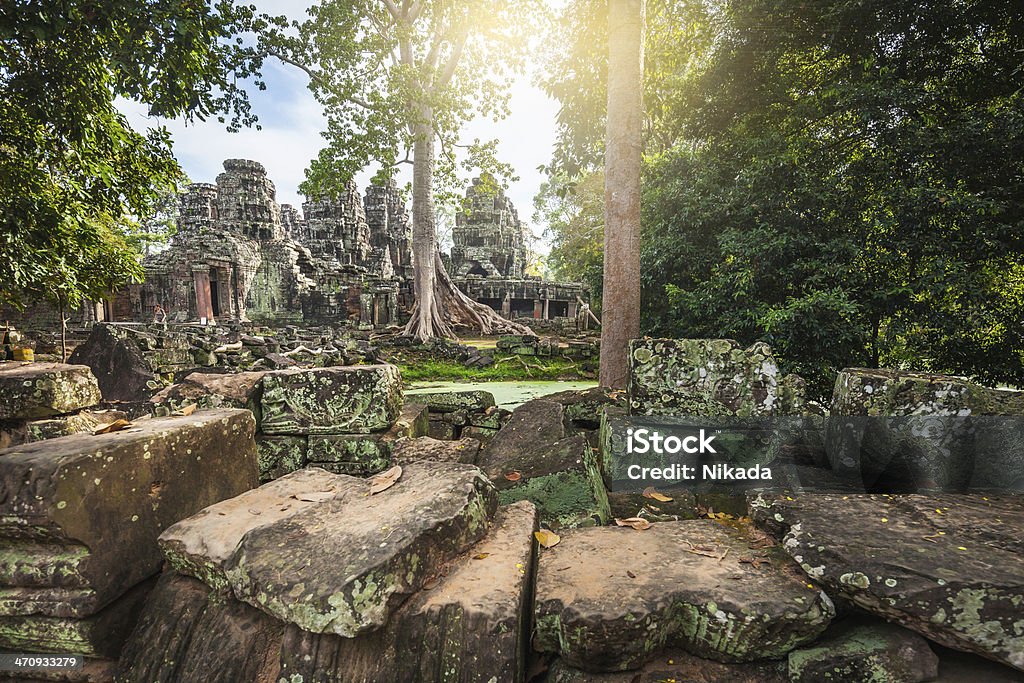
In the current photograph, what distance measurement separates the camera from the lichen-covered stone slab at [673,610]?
1.28m

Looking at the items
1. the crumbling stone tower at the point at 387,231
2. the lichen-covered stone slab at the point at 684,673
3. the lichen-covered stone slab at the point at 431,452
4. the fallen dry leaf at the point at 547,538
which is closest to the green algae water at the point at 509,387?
the lichen-covered stone slab at the point at 431,452

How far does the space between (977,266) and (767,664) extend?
6235mm

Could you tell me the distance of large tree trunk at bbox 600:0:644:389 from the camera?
4246 millimetres

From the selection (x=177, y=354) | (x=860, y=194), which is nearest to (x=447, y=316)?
(x=177, y=354)

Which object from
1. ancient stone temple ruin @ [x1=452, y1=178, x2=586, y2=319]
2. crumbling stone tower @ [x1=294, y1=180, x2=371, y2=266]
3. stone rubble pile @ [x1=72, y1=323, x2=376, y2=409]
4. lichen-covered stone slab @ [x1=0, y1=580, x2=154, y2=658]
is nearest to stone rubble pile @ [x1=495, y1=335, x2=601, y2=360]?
stone rubble pile @ [x1=72, y1=323, x2=376, y2=409]

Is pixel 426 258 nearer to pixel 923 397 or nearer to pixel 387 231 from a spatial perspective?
pixel 923 397

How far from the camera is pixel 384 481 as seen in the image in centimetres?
182

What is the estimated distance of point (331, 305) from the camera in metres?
23.1

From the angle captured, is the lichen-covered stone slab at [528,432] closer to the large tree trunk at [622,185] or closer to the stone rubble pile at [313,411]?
the stone rubble pile at [313,411]

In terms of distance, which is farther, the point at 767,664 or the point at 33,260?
the point at 33,260

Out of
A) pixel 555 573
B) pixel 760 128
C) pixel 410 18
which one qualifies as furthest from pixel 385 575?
pixel 410 18

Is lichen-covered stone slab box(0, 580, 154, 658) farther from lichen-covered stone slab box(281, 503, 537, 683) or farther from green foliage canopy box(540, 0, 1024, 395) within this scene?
green foliage canopy box(540, 0, 1024, 395)

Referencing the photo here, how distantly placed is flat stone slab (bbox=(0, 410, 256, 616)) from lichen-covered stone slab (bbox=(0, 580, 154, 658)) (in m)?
0.05

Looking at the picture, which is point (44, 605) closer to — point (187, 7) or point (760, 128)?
point (187, 7)
